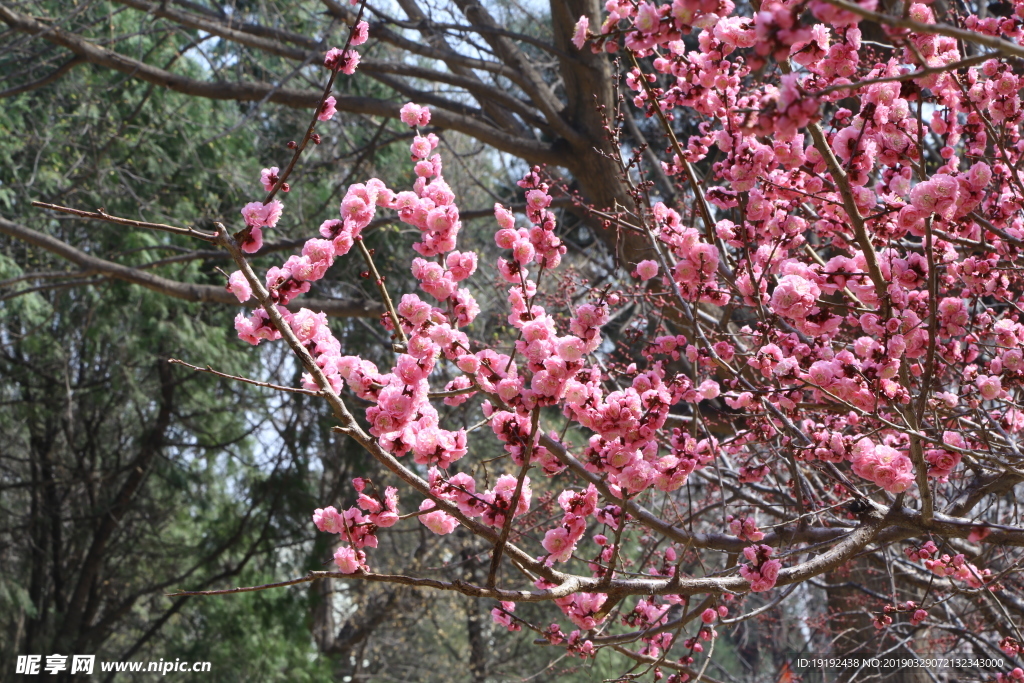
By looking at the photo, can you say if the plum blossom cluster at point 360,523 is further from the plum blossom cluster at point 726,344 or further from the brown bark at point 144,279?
the brown bark at point 144,279

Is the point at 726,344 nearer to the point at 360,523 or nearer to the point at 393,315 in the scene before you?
the point at 393,315

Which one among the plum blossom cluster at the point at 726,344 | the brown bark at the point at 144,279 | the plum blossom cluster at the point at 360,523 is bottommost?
the plum blossom cluster at the point at 360,523

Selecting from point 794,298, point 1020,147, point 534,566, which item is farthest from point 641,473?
point 1020,147

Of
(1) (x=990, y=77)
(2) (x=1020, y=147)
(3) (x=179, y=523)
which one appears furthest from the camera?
(3) (x=179, y=523)

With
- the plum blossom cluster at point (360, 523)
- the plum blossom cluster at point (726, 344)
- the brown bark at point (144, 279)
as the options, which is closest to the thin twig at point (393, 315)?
the plum blossom cluster at point (726, 344)

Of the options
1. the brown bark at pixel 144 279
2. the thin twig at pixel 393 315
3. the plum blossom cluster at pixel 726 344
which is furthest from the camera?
the brown bark at pixel 144 279

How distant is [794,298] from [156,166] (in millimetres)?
7755

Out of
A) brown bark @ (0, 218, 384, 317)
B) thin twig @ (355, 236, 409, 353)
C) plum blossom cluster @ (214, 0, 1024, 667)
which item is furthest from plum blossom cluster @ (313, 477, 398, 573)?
brown bark @ (0, 218, 384, 317)

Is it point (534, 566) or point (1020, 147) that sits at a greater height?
point (1020, 147)

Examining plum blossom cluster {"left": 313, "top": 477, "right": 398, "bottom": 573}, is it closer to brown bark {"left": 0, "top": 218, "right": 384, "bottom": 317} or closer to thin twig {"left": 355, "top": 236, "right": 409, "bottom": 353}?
thin twig {"left": 355, "top": 236, "right": 409, "bottom": 353}

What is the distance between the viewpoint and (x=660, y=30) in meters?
1.83

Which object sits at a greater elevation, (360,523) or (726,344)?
(726,344)

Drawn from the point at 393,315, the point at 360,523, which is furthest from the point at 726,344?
the point at 360,523

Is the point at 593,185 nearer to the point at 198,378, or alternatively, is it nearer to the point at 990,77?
the point at 990,77
